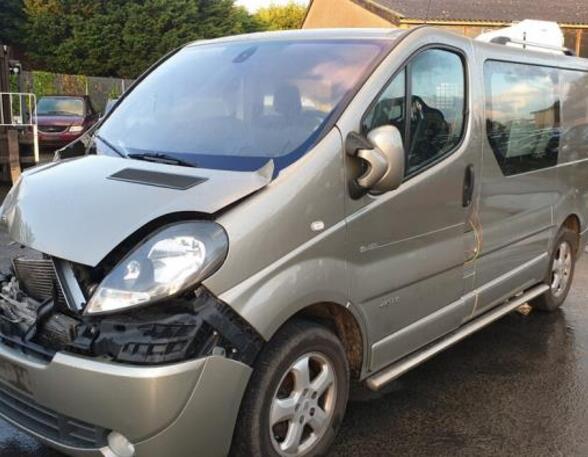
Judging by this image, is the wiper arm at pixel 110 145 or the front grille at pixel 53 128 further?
A: the front grille at pixel 53 128

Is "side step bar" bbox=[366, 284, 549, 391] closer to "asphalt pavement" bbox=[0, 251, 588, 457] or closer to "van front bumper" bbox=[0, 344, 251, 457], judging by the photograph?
"asphalt pavement" bbox=[0, 251, 588, 457]

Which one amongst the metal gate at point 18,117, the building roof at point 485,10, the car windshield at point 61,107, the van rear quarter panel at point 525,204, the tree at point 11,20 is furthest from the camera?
the tree at point 11,20

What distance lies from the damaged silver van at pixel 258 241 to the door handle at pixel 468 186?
1 centimetres

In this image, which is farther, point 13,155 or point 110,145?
point 13,155

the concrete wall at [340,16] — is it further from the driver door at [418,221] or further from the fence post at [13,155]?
the driver door at [418,221]

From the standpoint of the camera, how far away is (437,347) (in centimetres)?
383

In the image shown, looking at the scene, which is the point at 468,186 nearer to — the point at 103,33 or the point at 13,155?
the point at 13,155

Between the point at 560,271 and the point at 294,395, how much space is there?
3.48 m

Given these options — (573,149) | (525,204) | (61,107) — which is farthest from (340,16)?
(525,204)

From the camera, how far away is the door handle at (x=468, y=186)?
3865 mm

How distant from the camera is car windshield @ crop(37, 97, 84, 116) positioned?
62.4 ft

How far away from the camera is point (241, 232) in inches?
105

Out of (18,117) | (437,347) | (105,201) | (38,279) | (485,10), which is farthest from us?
(485,10)

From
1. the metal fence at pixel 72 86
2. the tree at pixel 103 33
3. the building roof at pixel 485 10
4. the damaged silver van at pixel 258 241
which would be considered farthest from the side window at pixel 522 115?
the tree at pixel 103 33
